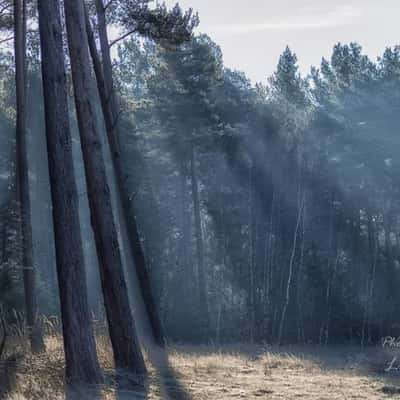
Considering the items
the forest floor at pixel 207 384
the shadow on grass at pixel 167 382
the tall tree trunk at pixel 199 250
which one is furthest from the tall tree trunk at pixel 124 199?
the tall tree trunk at pixel 199 250

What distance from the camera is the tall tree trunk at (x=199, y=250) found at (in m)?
25.8

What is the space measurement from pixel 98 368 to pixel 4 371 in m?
1.14

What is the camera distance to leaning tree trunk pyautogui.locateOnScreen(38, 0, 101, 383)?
788 cm

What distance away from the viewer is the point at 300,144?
24609 millimetres

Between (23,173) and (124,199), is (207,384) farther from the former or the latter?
(23,173)

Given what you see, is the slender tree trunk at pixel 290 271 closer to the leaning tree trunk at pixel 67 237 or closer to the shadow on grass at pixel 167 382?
the shadow on grass at pixel 167 382

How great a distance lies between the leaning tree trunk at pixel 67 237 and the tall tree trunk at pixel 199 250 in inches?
690

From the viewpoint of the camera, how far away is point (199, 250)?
26.5 meters

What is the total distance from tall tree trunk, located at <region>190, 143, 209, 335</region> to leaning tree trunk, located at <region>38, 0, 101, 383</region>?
57.5 feet

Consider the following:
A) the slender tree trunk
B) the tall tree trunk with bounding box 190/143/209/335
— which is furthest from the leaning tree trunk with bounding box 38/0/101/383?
the tall tree trunk with bounding box 190/143/209/335

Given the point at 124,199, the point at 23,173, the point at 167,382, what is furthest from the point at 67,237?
the point at 124,199

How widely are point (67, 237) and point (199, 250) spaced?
1873 cm

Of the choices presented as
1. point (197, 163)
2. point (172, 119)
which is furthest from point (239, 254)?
point (172, 119)

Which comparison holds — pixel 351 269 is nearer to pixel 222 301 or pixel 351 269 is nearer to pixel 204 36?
pixel 222 301
